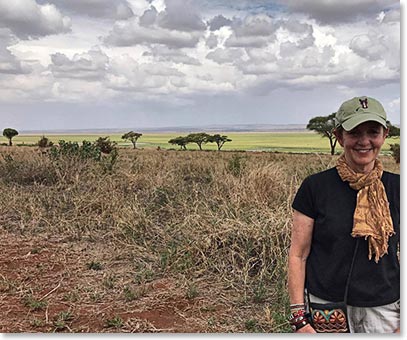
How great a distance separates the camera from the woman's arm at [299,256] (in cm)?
150

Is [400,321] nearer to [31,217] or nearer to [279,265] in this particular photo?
[279,265]

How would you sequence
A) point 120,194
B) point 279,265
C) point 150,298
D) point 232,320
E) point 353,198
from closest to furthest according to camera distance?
point 353,198, point 232,320, point 150,298, point 279,265, point 120,194

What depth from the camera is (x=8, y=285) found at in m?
3.21

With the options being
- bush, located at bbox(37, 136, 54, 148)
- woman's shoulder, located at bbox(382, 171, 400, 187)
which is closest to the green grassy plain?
bush, located at bbox(37, 136, 54, 148)

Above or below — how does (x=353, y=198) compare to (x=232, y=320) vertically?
above

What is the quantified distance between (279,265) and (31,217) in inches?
107

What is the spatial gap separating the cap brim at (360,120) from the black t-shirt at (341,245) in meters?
0.15

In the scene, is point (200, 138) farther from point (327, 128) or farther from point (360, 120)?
point (360, 120)

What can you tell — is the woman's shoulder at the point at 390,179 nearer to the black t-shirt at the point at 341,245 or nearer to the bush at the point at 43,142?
the black t-shirt at the point at 341,245

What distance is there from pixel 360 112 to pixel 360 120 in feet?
0.10

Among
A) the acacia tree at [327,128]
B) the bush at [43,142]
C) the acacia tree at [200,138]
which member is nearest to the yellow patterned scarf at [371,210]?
the acacia tree at [327,128]

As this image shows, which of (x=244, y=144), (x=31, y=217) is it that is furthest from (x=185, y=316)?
(x=244, y=144)

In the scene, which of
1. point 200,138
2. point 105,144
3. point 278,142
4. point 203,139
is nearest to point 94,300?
point 278,142

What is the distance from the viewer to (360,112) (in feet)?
4.76
